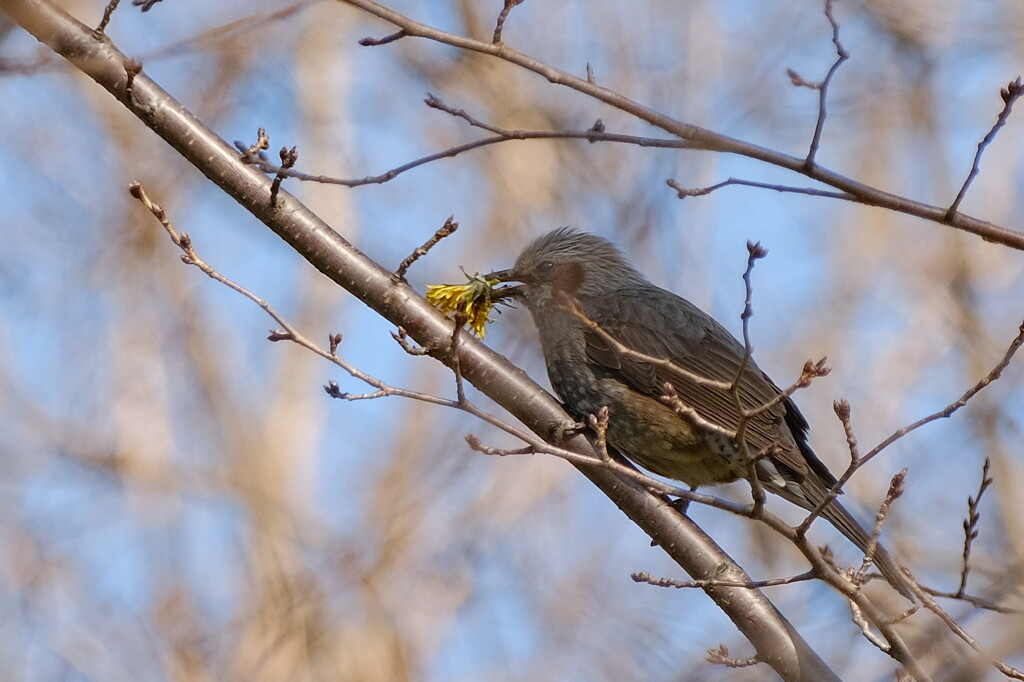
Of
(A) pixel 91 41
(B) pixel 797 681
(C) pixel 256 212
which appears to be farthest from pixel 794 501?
(A) pixel 91 41

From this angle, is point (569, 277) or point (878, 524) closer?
point (878, 524)

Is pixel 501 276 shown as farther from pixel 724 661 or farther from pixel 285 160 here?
pixel 724 661

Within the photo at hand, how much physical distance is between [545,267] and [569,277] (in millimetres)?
166

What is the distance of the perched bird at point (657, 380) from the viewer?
5684mm

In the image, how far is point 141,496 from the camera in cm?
1055

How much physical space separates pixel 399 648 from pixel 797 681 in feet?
19.4

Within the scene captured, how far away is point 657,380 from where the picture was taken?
589 cm

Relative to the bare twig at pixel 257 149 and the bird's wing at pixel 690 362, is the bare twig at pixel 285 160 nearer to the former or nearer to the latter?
the bare twig at pixel 257 149

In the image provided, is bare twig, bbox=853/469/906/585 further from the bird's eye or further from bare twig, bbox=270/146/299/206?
the bird's eye

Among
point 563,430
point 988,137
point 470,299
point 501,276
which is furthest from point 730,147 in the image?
point 501,276

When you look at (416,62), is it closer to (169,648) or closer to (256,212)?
(169,648)

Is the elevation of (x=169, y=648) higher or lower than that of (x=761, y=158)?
lower

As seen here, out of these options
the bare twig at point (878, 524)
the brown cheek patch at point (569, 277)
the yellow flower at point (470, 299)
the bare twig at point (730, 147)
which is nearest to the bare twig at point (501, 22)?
the bare twig at point (730, 147)

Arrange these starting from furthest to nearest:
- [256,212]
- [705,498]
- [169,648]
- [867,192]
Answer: [169,648] < [256,212] < [867,192] < [705,498]
